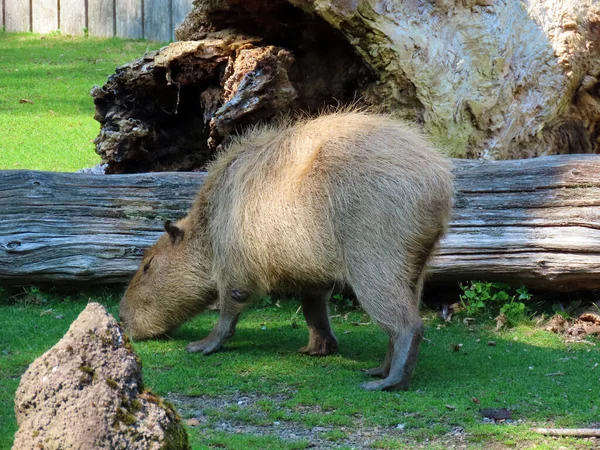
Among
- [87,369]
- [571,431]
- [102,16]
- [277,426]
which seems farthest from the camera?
[102,16]

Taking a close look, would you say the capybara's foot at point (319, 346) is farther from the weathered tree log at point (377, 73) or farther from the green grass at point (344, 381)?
the weathered tree log at point (377, 73)

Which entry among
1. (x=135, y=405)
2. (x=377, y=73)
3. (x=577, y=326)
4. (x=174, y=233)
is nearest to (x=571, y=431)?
(x=577, y=326)

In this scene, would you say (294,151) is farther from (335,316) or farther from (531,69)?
(531,69)

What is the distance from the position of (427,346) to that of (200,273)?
1.62 m

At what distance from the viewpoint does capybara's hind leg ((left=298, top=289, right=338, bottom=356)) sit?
5.51 m

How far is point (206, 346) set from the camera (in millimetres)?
5496

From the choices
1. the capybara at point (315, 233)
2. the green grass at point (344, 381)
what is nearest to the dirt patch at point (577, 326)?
the green grass at point (344, 381)

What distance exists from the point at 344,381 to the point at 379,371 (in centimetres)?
24

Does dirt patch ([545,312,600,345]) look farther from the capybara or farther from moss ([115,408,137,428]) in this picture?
moss ([115,408,137,428])

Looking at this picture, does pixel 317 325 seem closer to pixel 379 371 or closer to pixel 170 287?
pixel 379 371

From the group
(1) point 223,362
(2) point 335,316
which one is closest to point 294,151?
(1) point 223,362

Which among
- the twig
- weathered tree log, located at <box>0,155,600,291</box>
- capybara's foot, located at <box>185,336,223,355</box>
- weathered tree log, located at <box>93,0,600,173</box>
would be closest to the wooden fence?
weathered tree log, located at <box>93,0,600,173</box>

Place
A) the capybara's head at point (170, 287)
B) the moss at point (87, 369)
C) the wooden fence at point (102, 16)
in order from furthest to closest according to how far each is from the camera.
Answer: the wooden fence at point (102, 16) → the capybara's head at point (170, 287) → the moss at point (87, 369)

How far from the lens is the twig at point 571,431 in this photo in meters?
4.03
